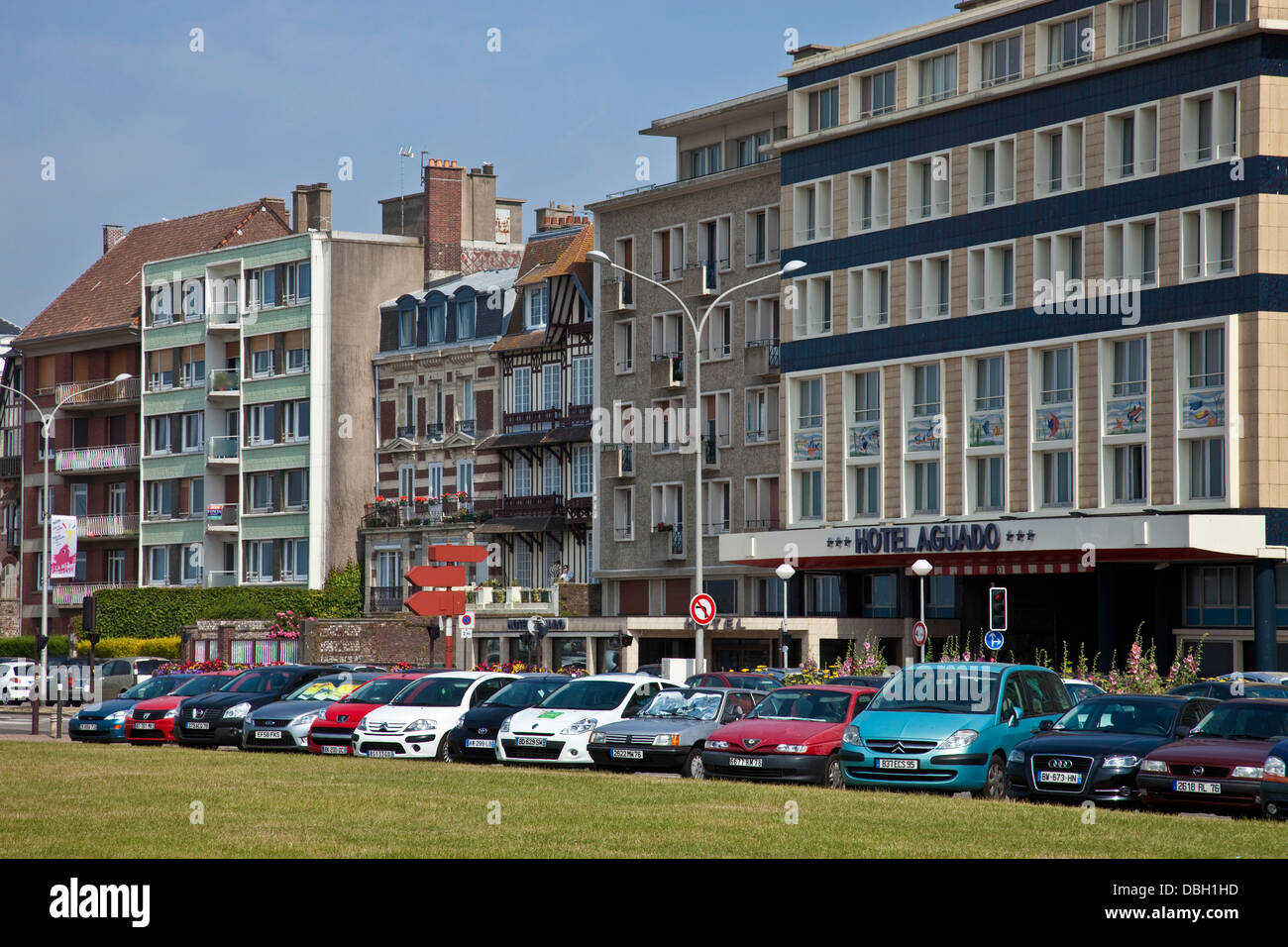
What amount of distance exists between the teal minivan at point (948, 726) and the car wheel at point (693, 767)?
290cm

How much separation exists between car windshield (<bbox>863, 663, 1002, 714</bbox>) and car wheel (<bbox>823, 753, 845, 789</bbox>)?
67 cm

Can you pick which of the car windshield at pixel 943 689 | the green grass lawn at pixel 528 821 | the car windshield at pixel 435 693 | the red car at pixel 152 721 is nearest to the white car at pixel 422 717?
the car windshield at pixel 435 693

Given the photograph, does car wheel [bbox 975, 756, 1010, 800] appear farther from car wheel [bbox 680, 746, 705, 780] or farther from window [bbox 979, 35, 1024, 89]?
window [bbox 979, 35, 1024, 89]

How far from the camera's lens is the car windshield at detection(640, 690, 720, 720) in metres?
26.7

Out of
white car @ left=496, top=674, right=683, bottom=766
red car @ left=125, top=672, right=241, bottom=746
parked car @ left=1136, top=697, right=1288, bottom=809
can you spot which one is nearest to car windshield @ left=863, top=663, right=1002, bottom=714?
parked car @ left=1136, top=697, right=1288, bottom=809

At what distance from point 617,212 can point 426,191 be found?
39.1 ft

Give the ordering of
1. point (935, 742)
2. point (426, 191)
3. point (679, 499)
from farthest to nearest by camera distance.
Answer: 1. point (426, 191)
2. point (679, 499)
3. point (935, 742)

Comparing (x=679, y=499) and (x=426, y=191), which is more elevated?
(x=426, y=191)

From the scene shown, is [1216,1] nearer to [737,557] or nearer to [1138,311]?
[1138,311]

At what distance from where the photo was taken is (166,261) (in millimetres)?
83312

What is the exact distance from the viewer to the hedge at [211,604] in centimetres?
7631

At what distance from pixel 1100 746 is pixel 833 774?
3.28 meters
